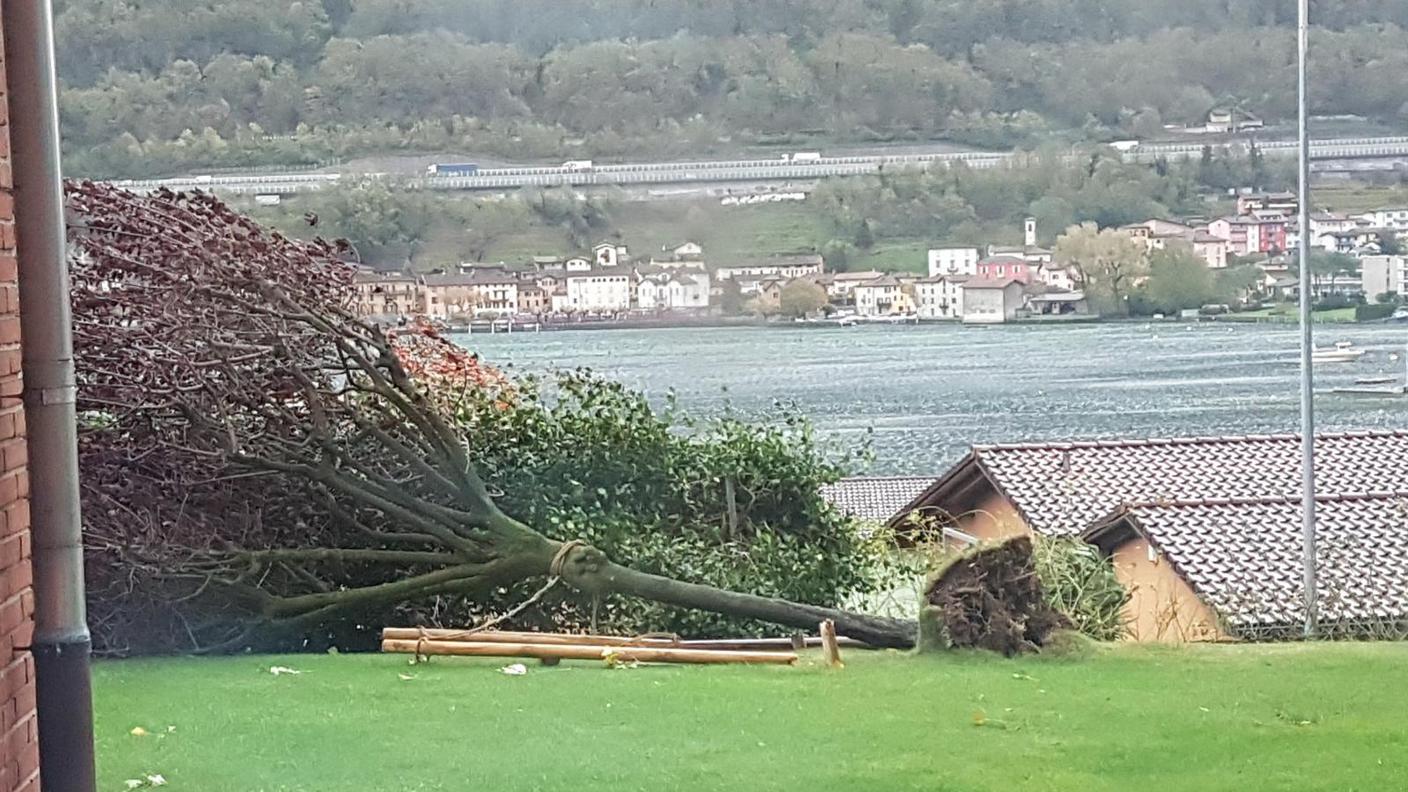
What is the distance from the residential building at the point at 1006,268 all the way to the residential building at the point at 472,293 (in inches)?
67.4

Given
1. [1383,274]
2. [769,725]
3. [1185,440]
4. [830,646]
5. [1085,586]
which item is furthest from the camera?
[1185,440]

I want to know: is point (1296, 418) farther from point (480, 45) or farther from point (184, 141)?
point (184, 141)

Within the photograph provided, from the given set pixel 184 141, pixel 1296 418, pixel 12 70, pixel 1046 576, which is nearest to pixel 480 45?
pixel 184 141

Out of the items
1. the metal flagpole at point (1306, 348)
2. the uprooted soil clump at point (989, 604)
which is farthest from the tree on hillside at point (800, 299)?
the metal flagpole at point (1306, 348)

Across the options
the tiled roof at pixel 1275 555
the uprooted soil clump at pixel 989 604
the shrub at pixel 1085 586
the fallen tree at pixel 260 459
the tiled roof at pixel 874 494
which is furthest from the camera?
the tiled roof at pixel 874 494

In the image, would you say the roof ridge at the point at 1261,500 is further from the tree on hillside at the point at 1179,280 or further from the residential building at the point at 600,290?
the residential building at the point at 600,290

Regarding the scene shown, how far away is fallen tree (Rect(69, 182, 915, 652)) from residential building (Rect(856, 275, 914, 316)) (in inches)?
50.2

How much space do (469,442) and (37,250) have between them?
3.13 meters

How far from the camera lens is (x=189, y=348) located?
15.4ft

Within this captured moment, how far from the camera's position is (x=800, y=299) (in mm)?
5977

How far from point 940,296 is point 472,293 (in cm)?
170

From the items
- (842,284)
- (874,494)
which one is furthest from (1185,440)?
(842,284)

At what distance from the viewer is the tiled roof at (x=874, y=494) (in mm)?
5797

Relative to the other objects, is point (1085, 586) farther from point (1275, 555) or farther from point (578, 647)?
point (578, 647)
